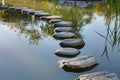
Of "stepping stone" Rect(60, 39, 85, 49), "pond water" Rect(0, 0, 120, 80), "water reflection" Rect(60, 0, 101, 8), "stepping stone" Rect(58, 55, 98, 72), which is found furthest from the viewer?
"water reflection" Rect(60, 0, 101, 8)

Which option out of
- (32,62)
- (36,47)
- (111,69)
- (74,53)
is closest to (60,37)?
(36,47)

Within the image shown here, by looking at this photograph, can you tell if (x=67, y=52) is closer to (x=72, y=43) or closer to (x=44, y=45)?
(x=72, y=43)

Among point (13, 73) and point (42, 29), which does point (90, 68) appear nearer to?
point (13, 73)

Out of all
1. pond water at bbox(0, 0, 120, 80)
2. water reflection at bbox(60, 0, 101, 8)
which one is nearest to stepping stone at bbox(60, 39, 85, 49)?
pond water at bbox(0, 0, 120, 80)

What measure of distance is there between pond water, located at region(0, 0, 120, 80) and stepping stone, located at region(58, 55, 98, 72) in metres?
0.11

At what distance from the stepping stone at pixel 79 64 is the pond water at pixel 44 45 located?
0.11 metres

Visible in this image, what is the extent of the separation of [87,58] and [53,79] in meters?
1.01

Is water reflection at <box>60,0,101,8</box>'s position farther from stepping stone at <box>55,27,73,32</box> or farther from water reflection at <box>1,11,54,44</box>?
stepping stone at <box>55,27,73,32</box>

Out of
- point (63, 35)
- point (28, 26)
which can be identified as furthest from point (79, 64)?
point (28, 26)

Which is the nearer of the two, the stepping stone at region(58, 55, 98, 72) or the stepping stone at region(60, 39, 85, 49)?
the stepping stone at region(58, 55, 98, 72)

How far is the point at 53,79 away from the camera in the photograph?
16.2ft

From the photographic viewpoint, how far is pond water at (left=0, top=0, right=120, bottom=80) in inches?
201

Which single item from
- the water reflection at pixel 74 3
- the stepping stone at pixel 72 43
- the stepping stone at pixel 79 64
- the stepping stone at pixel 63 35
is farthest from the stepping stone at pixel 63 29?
the water reflection at pixel 74 3

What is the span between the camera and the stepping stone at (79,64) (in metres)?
5.36
